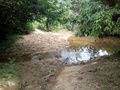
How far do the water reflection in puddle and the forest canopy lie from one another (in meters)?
1.21

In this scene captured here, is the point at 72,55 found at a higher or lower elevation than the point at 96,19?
lower

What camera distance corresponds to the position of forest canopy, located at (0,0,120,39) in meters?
6.77

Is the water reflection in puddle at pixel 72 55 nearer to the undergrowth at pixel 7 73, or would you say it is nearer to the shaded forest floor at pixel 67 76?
the shaded forest floor at pixel 67 76

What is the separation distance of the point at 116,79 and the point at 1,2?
4.40 meters

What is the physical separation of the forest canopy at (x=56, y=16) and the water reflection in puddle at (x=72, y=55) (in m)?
1.21

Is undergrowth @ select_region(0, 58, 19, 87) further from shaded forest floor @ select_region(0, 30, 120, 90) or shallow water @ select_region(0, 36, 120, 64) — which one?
shallow water @ select_region(0, 36, 120, 64)

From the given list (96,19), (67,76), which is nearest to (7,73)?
(67,76)

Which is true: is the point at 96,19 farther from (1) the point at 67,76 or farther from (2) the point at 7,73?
(2) the point at 7,73

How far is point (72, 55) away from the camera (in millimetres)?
7633

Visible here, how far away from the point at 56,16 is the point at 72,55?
5.57 feet

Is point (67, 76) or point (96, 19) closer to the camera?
point (67, 76)

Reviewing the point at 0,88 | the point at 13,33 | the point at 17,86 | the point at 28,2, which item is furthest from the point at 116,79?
the point at 13,33

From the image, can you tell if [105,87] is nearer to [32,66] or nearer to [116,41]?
[32,66]

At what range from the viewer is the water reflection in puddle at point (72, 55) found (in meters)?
6.97
